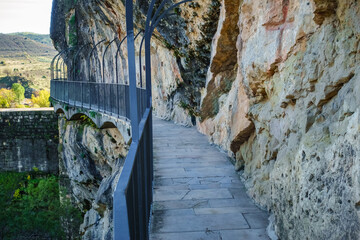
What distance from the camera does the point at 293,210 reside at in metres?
3.18

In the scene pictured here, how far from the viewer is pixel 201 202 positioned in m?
4.84

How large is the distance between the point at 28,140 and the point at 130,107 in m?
21.5

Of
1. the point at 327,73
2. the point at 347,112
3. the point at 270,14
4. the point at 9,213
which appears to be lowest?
the point at 9,213

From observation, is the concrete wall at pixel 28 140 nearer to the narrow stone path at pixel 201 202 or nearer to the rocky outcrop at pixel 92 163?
the rocky outcrop at pixel 92 163

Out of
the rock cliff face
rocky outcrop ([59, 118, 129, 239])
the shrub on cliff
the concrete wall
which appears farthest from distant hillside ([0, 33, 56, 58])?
the rock cliff face

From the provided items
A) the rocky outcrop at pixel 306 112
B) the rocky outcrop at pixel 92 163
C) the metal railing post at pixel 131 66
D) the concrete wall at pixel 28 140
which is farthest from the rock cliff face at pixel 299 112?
the concrete wall at pixel 28 140

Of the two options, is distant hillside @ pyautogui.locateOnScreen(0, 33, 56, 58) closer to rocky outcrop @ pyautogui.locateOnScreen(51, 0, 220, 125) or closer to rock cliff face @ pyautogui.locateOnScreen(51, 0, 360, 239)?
rocky outcrop @ pyautogui.locateOnScreen(51, 0, 220, 125)

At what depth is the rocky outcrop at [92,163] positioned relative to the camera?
9615mm

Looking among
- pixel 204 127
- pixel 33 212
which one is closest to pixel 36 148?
pixel 33 212

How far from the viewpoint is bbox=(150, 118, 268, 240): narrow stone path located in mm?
3930

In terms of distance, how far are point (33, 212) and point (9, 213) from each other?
55.1 inches

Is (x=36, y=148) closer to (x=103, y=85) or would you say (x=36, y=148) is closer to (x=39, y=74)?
(x=103, y=85)

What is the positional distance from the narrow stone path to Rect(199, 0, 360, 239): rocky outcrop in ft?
1.08

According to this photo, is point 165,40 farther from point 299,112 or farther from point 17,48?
point 17,48
